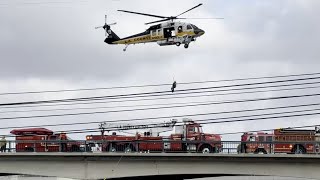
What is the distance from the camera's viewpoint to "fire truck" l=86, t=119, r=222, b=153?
1736 inches

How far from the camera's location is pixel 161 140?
46406 millimetres

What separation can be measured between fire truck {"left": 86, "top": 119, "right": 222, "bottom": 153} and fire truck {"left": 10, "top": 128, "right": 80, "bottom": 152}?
1883mm

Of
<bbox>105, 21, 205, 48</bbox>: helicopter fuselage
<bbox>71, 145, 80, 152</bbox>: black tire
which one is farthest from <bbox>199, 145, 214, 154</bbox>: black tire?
<bbox>71, 145, 80, 152</bbox>: black tire

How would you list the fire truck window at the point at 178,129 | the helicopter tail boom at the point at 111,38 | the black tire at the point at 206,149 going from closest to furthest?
1. the black tire at the point at 206,149
2. the helicopter tail boom at the point at 111,38
3. the fire truck window at the point at 178,129

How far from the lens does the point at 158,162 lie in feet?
139

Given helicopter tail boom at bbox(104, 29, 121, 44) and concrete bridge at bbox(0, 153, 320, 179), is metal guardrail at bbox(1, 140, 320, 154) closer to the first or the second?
concrete bridge at bbox(0, 153, 320, 179)

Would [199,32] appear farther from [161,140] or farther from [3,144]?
[3,144]

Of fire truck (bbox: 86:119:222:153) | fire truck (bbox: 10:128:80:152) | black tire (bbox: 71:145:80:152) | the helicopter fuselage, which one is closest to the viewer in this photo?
fire truck (bbox: 86:119:222:153)

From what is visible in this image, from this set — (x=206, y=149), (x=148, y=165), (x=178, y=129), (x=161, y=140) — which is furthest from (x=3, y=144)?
(x=178, y=129)

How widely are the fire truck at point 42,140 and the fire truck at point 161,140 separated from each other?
1883mm

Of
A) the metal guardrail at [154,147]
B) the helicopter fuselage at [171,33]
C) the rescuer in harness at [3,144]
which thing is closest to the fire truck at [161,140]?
the metal guardrail at [154,147]

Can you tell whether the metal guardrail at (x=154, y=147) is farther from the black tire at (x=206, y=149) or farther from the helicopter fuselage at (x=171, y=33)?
the helicopter fuselage at (x=171, y=33)

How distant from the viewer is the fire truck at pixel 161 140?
145ft

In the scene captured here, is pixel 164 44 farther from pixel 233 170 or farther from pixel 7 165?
pixel 7 165
